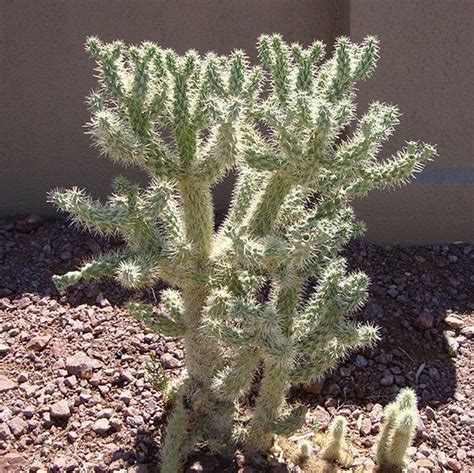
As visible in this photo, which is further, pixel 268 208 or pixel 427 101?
pixel 427 101

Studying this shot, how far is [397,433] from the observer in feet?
10.4

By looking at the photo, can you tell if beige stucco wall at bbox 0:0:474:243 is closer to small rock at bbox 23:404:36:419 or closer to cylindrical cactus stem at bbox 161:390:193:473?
small rock at bbox 23:404:36:419

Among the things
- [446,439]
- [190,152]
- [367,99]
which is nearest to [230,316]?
[190,152]

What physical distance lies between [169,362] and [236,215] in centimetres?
106

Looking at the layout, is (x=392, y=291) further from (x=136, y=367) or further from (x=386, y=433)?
→ (x=136, y=367)

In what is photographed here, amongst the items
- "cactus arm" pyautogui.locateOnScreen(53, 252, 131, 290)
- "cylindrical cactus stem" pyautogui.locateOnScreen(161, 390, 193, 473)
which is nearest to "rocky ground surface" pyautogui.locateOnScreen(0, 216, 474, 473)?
"cylindrical cactus stem" pyautogui.locateOnScreen(161, 390, 193, 473)

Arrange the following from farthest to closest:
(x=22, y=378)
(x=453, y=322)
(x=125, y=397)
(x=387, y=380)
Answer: (x=453, y=322) → (x=387, y=380) → (x=22, y=378) → (x=125, y=397)

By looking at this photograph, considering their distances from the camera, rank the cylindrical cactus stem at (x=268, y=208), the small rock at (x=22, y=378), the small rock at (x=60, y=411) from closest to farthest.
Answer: the cylindrical cactus stem at (x=268, y=208)
the small rock at (x=60, y=411)
the small rock at (x=22, y=378)

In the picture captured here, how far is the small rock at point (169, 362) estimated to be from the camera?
395 cm

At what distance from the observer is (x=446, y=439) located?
147 inches

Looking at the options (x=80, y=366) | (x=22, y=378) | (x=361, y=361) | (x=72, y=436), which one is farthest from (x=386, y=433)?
(x=22, y=378)

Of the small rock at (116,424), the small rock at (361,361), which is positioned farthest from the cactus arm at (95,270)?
the small rock at (361,361)

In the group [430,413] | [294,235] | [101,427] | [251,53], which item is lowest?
[101,427]

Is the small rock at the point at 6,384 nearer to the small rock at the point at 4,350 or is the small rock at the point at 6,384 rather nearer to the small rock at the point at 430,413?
the small rock at the point at 4,350
